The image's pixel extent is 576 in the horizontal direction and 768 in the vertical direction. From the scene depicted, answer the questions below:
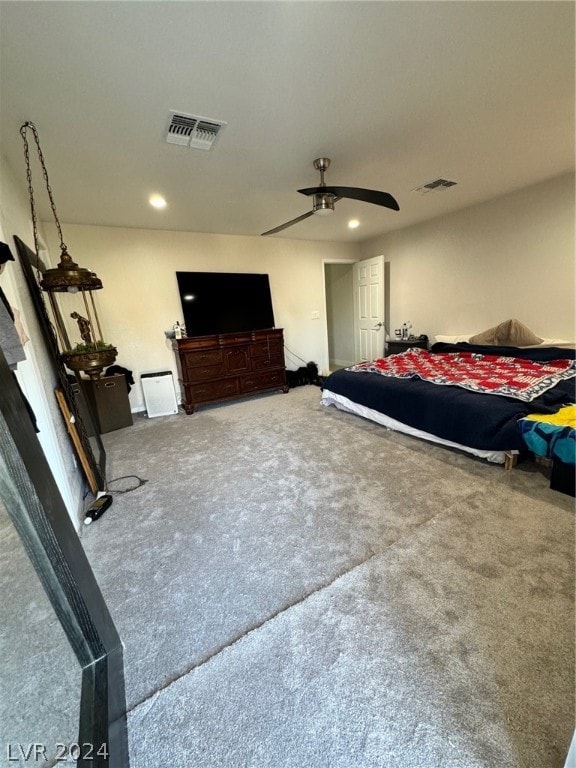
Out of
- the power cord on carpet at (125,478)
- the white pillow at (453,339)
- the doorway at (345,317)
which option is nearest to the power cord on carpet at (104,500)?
the power cord on carpet at (125,478)

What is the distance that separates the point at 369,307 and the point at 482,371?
107 inches

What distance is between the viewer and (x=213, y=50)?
1426mm

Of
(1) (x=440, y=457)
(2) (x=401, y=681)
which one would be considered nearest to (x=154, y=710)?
(2) (x=401, y=681)

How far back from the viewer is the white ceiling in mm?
1296

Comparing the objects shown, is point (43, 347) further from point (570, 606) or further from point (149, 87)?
point (570, 606)

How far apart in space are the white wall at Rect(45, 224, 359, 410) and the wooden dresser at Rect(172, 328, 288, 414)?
53cm

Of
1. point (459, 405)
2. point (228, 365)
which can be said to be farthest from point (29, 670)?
point (228, 365)

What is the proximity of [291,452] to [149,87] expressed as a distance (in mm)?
2647

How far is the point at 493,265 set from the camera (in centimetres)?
398

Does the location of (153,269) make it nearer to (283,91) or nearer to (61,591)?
(283,91)

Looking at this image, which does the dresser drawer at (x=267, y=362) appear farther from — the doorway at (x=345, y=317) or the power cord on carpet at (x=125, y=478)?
the power cord on carpet at (x=125, y=478)

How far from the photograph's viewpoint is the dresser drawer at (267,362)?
14.8 ft

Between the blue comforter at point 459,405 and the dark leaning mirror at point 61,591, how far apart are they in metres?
2.47

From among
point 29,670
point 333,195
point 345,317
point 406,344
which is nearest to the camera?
point 29,670
